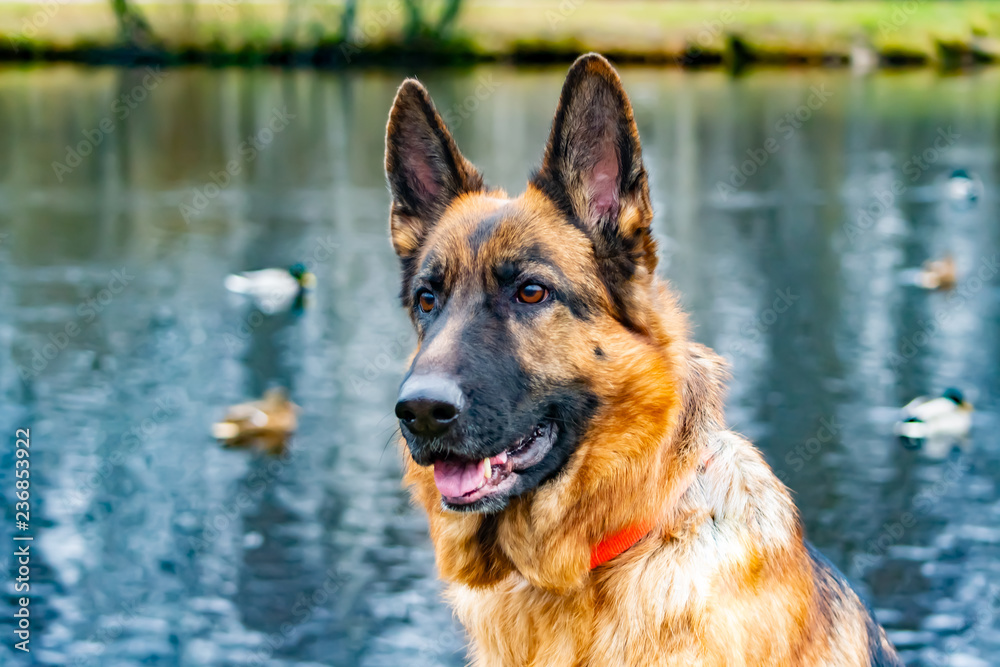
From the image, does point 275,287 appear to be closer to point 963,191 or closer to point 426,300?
point 426,300

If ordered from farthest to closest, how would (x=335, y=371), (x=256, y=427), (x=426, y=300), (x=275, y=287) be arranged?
(x=275, y=287) → (x=335, y=371) → (x=256, y=427) → (x=426, y=300)

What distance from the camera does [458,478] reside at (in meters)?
3.35

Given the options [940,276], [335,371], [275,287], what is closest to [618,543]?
[335,371]

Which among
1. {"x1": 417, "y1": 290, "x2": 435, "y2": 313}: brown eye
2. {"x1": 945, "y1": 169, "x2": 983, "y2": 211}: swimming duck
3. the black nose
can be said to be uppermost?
{"x1": 945, "y1": 169, "x2": 983, "y2": 211}: swimming duck

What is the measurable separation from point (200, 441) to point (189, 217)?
35.6ft

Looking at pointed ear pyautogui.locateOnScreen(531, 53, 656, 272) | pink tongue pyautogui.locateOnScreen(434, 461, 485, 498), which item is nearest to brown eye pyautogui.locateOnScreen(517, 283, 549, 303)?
pointed ear pyautogui.locateOnScreen(531, 53, 656, 272)

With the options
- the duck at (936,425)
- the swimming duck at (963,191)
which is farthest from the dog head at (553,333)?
the swimming duck at (963,191)

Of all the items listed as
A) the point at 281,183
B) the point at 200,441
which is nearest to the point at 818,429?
the point at 200,441

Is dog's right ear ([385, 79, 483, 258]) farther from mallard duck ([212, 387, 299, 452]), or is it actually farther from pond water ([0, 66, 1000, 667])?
mallard duck ([212, 387, 299, 452])

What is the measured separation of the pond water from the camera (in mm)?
6969

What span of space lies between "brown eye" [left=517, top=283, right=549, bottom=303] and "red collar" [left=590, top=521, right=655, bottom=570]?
2.89 feet

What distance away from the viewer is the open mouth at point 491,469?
10.9 ft

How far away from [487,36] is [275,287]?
42.7 meters

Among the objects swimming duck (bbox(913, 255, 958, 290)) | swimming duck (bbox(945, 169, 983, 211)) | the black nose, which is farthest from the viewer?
swimming duck (bbox(945, 169, 983, 211))
